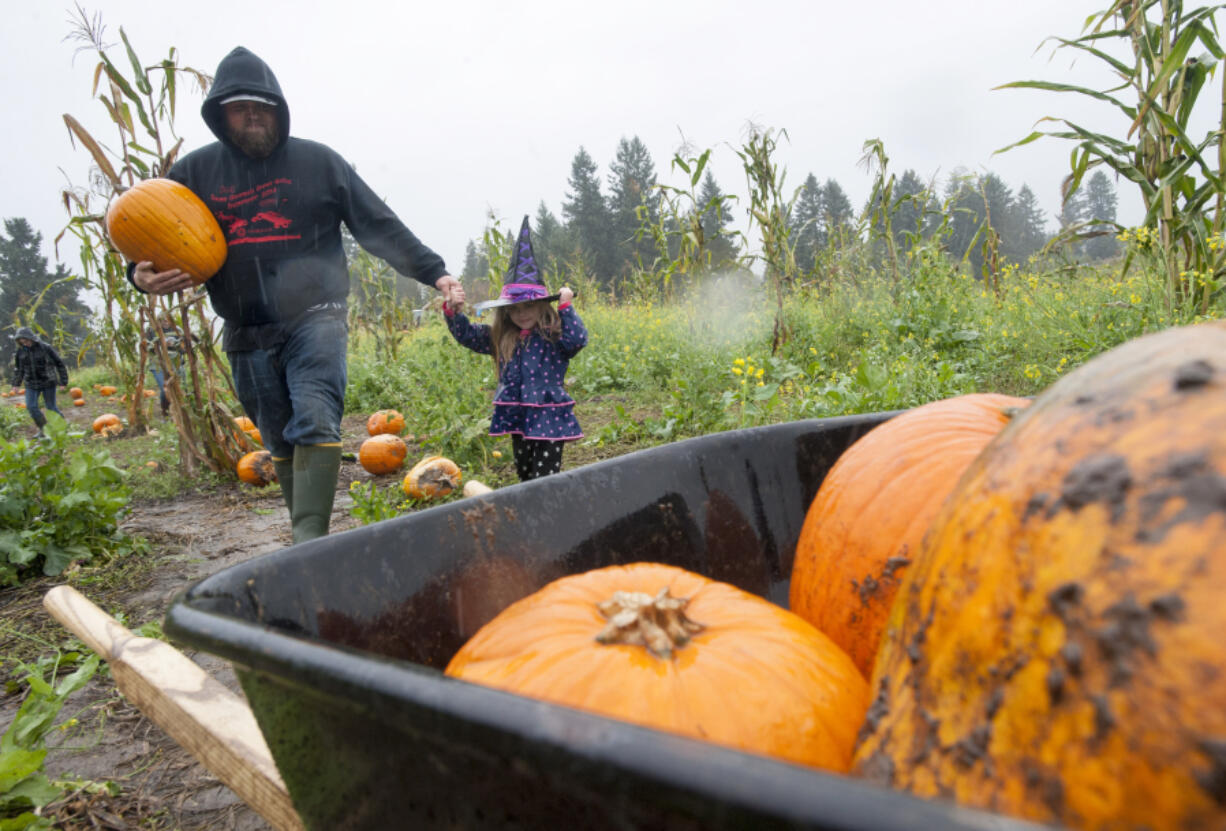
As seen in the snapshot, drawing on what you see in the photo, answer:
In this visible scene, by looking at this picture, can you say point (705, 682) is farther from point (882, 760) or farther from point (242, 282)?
point (242, 282)

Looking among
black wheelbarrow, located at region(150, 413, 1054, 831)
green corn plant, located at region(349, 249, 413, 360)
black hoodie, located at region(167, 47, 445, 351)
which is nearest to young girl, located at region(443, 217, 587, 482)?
black hoodie, located at region(167, 47, 445, 351)

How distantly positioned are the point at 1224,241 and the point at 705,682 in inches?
197

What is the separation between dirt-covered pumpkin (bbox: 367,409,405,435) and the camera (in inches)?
263

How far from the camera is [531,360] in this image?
13.9ft

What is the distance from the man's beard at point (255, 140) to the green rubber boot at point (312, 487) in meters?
1.48

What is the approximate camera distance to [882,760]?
1.86 ft

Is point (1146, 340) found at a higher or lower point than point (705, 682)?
higher

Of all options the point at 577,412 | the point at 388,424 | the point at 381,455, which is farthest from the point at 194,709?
the point at 577,412

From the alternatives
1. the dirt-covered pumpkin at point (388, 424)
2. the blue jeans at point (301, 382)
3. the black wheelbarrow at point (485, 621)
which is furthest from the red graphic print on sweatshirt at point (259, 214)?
the dirt-covered pumpkin at point (388, 424)

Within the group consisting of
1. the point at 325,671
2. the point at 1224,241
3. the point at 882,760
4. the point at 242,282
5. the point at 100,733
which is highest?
the point at 242,282

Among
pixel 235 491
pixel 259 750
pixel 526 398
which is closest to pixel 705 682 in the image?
Result: pixel 259 750

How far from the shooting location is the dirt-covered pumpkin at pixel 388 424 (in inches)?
263

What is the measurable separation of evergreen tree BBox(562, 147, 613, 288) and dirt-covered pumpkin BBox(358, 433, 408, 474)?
140ft

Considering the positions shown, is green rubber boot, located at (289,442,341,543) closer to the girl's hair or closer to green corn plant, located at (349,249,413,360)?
the girl's hair
